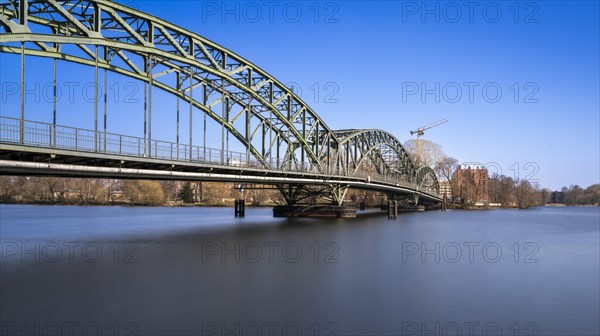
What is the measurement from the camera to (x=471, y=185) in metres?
112

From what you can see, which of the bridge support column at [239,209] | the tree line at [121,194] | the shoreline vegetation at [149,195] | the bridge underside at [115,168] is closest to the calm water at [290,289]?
the bridge underside at [115,168]

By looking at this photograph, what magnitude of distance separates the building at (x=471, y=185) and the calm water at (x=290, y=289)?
274 feet

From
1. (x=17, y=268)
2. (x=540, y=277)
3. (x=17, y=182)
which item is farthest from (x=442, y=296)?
(x=17, y=182)

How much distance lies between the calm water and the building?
83621mm

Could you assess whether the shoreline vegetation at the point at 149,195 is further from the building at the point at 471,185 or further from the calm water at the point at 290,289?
the calm water at the point at 290,289

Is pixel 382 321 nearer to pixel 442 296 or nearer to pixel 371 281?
pixel 442 296

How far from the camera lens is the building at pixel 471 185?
360ft

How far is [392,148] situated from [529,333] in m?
73.2

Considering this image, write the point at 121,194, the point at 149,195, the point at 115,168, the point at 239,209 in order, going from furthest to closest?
the point at 121,194 → the point at 149,195 → the point at 239,209 → the point at 115,168

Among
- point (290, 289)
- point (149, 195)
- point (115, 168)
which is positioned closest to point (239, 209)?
point (115, 168)

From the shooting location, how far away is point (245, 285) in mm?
16703

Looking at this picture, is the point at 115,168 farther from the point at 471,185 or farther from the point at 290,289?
the point at 471,185

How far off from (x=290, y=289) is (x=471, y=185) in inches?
4107

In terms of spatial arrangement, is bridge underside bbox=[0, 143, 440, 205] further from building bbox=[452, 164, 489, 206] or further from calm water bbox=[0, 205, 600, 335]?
building bbox=[452, 164, 489, 206]
